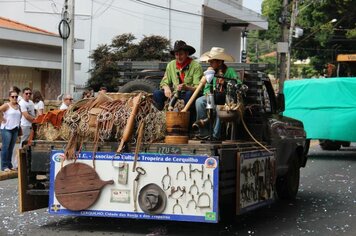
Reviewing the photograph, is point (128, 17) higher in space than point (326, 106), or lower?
higher

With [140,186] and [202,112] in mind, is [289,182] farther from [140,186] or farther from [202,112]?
[140,186]

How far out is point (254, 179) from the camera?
798cm

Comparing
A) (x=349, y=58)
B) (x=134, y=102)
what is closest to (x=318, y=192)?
(x=134, y=102)

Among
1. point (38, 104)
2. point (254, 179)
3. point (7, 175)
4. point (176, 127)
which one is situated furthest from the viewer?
point (38, 104)

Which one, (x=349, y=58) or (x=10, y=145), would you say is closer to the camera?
(x=10, y=145)

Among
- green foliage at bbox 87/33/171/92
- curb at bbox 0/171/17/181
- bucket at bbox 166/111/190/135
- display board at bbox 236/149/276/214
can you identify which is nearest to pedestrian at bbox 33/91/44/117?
curb at bbox 0/171/17/181

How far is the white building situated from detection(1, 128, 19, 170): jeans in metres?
20.7

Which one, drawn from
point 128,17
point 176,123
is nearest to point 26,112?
point 176,123

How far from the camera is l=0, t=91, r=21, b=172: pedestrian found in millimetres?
13461

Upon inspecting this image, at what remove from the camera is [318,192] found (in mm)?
11891

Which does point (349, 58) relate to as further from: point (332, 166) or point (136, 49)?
point (136, 49)

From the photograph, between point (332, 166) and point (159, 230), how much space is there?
964 cm

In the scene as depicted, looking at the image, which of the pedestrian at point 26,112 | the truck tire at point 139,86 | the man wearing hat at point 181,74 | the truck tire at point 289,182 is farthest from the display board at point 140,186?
the pedestrian at point 26,112

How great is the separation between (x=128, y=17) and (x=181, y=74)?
27809mm
